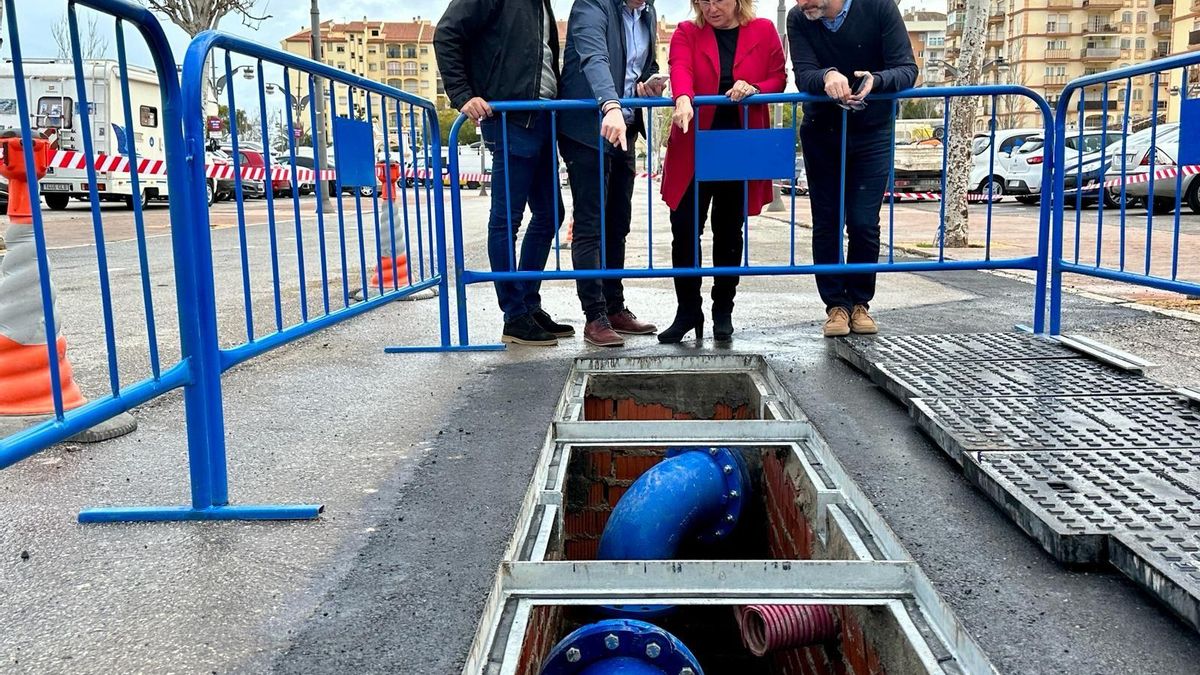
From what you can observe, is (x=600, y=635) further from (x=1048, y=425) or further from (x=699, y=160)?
(x=699, y=160)

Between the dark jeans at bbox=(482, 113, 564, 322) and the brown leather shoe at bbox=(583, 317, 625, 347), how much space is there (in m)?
0.41

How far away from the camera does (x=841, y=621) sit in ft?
7.84

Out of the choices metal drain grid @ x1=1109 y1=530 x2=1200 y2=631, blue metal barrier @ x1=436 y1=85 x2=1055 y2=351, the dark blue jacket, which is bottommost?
metal drain grid @ x1=1109 y1=530 x2=1200 y2=631

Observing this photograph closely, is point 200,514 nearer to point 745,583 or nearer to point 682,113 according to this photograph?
point 745,583

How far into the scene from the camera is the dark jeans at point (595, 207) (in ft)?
16.1

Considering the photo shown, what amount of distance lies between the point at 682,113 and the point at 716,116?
1.40 ft

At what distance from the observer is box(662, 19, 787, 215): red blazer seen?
15.3 ft

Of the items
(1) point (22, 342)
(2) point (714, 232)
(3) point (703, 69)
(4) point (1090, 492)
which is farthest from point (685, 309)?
(1) point (22, 342)

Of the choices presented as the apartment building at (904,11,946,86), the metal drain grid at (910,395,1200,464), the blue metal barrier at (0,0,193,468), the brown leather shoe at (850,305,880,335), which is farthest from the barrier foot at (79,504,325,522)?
the apartment building at (904,11,946,86)

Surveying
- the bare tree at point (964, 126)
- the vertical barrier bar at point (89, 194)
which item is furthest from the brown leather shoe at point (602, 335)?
the bare tree at point (964, 126)

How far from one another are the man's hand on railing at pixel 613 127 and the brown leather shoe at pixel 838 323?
155 centimetres

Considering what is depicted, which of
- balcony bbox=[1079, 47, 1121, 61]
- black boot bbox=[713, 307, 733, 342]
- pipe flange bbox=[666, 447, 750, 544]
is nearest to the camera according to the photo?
pipe flange bbox=[666, 447, 750, 544]

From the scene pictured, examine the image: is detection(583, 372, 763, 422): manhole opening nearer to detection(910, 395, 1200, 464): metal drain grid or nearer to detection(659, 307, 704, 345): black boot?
detection(659, 307, 704, 345): black boot

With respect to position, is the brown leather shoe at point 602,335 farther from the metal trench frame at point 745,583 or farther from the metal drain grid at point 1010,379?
the metal trench frame at point 745,583
